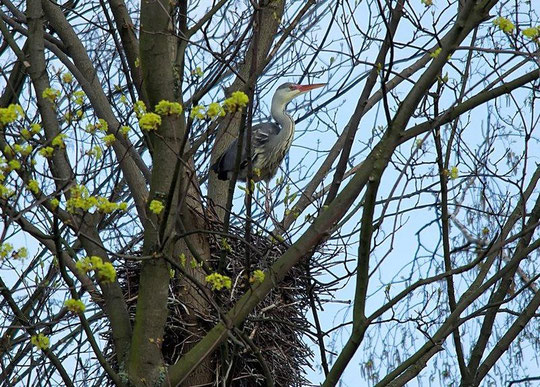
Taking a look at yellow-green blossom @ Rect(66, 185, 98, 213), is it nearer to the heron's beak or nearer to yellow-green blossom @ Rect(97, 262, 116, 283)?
yellow-green blossom @ Rect(97, 262, 116, 283)

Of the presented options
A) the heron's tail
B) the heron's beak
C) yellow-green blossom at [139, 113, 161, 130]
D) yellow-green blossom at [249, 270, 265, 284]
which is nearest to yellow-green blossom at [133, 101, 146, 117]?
yellow-green blossom at [139, 113, 161, 130]

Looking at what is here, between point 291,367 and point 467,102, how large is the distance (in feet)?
5.70

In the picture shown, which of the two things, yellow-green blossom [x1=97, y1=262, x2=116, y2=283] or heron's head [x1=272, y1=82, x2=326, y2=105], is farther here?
heron's head [x1=272, y1=82, x2=326, y2=105]

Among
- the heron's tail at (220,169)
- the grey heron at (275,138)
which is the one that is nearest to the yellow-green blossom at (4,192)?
the heron's tail at (220,169)

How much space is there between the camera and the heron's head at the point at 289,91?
6445 millimetres

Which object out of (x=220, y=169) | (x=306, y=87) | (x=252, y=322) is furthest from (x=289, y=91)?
(x=252, y=322)

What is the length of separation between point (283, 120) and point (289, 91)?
0.24m

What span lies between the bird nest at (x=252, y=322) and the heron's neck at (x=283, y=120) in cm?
165

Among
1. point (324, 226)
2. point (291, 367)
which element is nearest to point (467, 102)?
point (324, 226)

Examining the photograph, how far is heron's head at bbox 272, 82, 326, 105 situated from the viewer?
6445 millimetres

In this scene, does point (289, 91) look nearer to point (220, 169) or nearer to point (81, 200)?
point (220, 169)

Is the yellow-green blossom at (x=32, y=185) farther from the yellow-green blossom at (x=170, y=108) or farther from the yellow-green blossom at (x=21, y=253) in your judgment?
the yellow-green blossom at (x=170, y=108)

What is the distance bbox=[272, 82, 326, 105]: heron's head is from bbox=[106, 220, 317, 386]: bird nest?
206 centimetres

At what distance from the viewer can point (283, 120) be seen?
6.39 metres
